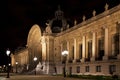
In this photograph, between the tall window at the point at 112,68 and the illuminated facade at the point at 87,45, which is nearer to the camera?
the tall window at the point at 112,68

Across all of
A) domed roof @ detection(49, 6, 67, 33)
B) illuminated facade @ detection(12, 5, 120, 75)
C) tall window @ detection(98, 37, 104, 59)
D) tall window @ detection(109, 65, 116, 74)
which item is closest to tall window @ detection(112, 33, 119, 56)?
illuminated facade @ detection(12, 5, 120, 75)

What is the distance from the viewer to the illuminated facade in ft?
206

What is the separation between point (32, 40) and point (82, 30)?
50.8 meters

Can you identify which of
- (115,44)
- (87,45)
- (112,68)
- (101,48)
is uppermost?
(87,45)

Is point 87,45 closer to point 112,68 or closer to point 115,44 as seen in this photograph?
point 115,44

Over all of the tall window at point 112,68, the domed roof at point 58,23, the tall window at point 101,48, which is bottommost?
the tall window at point 112,68

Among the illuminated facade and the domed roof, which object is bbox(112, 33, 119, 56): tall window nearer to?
the illuminated facade

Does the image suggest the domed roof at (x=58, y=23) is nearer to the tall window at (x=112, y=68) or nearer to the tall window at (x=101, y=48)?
the tall window at (x=101, y=48)

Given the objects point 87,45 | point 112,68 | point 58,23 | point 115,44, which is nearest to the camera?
point 112,68

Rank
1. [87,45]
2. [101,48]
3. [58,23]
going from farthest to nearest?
[58,23] → [87,45] → [101,48]

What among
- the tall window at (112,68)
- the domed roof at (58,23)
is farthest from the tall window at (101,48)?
the domed roof at (58,23)

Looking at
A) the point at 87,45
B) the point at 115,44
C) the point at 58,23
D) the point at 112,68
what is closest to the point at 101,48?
the point at 115,44

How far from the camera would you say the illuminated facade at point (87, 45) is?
206 ft

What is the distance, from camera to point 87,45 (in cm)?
7844
